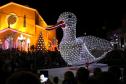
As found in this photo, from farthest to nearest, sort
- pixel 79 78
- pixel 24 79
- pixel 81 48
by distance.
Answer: pixel 81 48 < pixel 79 78 < pixel 24 79

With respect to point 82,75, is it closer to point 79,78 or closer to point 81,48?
point 79,78

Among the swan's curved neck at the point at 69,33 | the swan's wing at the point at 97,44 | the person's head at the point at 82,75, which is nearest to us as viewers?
the person's head at the point at 82,75

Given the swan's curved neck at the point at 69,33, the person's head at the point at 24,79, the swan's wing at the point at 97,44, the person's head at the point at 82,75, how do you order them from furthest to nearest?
the swan's curved neck at the point at 69,33, the swan's wing at the point at 97,44, the person's head at the point at 82,75, the person's head at the point at 24,79

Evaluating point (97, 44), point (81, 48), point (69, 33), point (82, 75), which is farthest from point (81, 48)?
point (82, 75)

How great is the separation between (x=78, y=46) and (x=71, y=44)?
0.96 ft

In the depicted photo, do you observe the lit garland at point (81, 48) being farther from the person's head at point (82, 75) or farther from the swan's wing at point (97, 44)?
the person's head at point (82, 75)

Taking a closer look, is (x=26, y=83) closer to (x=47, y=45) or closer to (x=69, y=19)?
(x=69, y=19)

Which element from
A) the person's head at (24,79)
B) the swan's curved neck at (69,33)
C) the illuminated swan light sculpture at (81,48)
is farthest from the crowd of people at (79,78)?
the swan's curved neck at (69,33)

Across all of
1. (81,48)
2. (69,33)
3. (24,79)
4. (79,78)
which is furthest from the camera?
(69,33)

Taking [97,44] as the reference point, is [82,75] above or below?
below

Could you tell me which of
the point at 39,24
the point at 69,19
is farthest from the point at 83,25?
the point at 69,19

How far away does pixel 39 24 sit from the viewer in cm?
4881

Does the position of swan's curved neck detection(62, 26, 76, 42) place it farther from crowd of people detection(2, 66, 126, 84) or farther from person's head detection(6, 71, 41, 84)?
person's head detection(6, 71, 41, 84)

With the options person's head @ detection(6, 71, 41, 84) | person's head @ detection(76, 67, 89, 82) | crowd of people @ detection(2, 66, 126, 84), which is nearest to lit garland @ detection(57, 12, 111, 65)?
crowd of people @ detection(2, 66, 126, 84)
